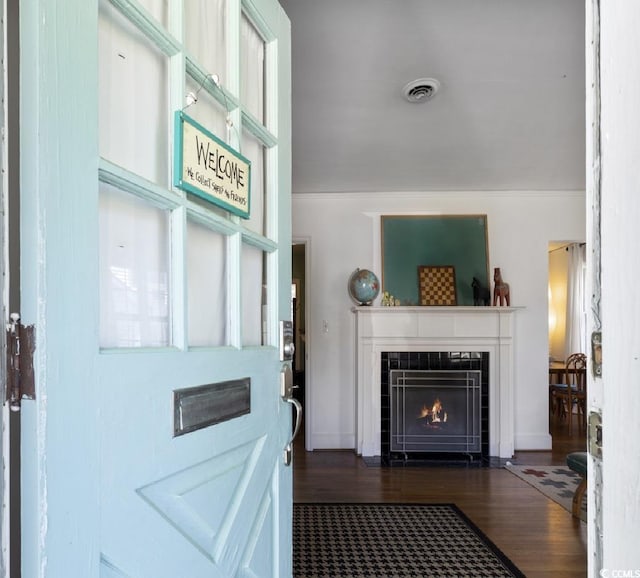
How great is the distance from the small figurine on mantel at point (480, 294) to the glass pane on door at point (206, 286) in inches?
144

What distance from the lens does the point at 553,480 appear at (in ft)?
12.0

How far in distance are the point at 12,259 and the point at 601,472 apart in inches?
37.1

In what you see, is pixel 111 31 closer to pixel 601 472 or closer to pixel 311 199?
pixel 601 472

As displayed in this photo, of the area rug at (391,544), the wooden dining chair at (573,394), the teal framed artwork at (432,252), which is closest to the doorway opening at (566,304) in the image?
the wooden dining chair at (573,394)

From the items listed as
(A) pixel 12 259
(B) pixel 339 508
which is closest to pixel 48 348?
(A) pixel 12 259

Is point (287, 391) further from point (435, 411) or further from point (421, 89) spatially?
point (435, 411)

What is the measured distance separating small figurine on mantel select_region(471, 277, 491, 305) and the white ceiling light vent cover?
192 centimetres

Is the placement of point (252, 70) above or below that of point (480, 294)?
above

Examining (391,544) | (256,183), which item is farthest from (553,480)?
(256,183)

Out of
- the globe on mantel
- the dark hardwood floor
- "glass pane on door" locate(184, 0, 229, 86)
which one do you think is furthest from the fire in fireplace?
"glass pane on door" locate(184, 0, 229, 86)

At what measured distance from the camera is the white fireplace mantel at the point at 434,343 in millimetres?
4301

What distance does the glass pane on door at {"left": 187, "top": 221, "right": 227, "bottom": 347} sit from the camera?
1.05 metres

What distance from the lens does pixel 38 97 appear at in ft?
2.16

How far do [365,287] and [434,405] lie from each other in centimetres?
125
